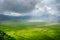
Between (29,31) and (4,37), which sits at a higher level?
(29,31)

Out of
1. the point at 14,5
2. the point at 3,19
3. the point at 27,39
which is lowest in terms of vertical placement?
the point at 27,39

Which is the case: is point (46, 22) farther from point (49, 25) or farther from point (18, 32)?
point (18, 32)

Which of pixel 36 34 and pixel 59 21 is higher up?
pixel 59 21

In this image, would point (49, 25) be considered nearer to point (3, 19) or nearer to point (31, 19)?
point (31, 19)

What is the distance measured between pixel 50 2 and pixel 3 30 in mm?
2006

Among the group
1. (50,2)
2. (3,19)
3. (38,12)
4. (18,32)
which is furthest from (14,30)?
(50,2)

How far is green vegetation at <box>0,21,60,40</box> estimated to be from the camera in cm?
605

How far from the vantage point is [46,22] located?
6.24m

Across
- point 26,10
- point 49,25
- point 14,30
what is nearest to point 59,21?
point 49,25

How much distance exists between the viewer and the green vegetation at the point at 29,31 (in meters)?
6.05

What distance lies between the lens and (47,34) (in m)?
6.14

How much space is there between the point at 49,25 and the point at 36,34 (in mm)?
601

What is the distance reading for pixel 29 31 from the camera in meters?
6.09

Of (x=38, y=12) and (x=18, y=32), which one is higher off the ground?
(x=38, y=12)
